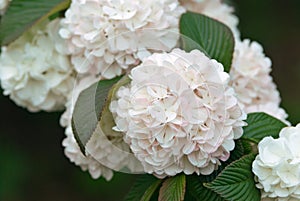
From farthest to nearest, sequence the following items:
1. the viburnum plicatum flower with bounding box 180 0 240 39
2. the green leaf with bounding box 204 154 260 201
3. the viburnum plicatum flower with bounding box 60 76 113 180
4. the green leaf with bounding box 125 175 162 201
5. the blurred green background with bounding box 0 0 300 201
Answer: the blurred green background with bounding box 0 0 300 201
the viburnum plicatum flower with bounding box 180 0 240 39
the viburnum plicatum flower with bounding box 60 76 113 180
the green leaf with bounding box 125 175 162 201
the green leaf with bounding box 204 154 260 201

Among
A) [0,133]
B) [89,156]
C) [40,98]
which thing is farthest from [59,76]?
[0,133]

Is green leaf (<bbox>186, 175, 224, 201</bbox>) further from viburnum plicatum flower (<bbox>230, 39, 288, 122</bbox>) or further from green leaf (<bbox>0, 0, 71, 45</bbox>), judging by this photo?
green leaf (<bbox>0, 0, 71, 45</bbox>)

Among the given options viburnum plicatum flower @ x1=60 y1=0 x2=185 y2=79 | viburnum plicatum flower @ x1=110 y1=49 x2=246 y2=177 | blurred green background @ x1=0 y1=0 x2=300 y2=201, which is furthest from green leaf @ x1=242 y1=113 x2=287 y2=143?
blurred green background @ x1=0 y1=0 x2=300 y2=201

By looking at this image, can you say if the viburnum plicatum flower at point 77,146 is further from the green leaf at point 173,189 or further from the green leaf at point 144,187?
the green leaf at point 173,189

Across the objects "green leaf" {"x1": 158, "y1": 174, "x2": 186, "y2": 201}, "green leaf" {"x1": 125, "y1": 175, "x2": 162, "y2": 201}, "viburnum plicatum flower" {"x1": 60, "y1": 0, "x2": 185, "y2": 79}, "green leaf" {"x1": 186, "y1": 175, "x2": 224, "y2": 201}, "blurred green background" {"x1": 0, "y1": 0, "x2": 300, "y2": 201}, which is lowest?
"blurred green background" {"x1": 0, "y1": 0, "x2": 300, "y2": 201}

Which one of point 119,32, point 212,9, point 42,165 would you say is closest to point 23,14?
point 119,32

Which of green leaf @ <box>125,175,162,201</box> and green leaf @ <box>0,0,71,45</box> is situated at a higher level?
green leaf @ <box>0,0,71,45</box>

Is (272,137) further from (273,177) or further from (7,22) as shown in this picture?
(7,22)
